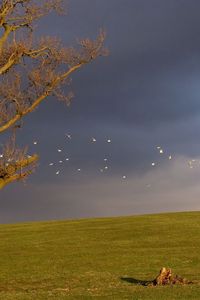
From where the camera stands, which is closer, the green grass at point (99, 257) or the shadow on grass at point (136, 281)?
the green grass at point (99, 257)

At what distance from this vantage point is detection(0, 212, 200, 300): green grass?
26.7 m

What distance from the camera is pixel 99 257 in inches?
1641

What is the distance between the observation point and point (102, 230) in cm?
5703

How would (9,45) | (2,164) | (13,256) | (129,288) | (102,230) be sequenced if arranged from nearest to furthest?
(129,288) → (2,164) → (9,45) → (13,256) → (102,230)

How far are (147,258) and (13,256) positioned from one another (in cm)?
1013

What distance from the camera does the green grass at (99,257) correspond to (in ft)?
87.6

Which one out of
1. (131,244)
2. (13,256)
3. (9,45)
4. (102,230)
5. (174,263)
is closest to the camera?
(9,45)

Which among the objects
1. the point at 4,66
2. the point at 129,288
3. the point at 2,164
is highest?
the point at 4,66

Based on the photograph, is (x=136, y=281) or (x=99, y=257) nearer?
(x=136, y=281)

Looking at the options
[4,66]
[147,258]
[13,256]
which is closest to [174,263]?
[147,258]

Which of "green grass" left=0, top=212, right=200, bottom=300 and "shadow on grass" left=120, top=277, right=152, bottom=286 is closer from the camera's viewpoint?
"green grass" left=0, top=212, right=200, bottom=300

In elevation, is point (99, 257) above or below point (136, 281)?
above

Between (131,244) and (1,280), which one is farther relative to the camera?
(131,244)

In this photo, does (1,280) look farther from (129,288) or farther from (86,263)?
(129,288)
